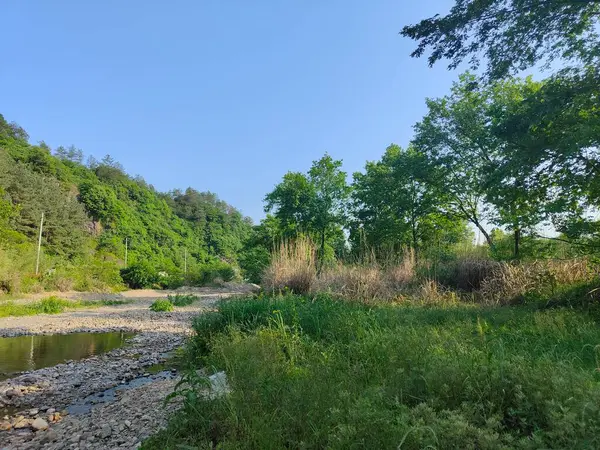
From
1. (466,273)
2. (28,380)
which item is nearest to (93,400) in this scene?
(28,380)

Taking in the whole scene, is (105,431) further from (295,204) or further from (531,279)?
(295,204)

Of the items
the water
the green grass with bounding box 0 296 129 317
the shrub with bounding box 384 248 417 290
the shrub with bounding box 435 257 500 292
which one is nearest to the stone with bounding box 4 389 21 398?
the water

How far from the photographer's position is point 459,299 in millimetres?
7680

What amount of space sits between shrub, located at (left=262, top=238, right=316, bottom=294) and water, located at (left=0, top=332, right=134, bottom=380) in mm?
3771

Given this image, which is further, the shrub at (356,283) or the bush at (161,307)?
the bush at (161,307)

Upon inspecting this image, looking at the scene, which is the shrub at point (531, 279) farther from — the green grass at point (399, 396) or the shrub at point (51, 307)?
the shrub at point (51, 307)

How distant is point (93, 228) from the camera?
4309 cm

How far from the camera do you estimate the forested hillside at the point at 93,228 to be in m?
21.6

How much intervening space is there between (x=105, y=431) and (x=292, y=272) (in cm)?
615

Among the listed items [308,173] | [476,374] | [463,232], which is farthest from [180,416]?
[308,173]

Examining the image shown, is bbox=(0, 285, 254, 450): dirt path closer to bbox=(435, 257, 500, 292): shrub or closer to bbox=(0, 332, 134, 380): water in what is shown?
bbox=(0, 332, 134, 380): water

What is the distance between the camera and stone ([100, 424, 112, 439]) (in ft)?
10.2

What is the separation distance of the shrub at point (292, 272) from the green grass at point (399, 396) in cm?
487

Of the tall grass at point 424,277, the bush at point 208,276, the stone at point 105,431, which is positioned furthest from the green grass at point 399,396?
the bush at point 208,276
